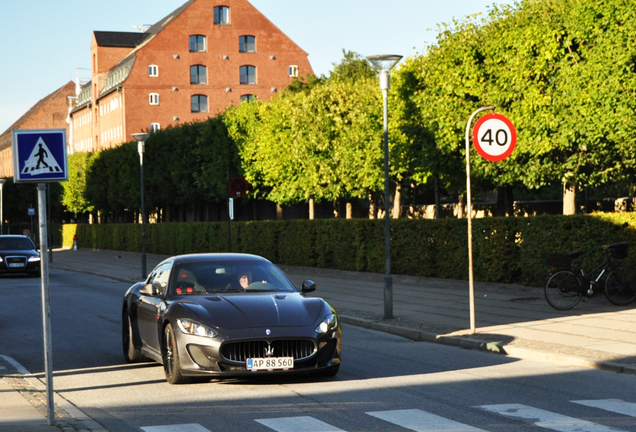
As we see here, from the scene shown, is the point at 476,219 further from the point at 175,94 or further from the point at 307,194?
the point at 175,94

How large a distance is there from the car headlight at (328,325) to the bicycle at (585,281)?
802cm

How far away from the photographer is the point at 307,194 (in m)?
44.3

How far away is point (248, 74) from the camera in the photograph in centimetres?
8950

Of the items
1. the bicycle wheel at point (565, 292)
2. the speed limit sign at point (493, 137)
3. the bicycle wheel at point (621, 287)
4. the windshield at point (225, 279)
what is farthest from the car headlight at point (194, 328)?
the bicycle wheel at point (621, 287)

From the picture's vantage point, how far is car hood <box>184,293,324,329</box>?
967cm

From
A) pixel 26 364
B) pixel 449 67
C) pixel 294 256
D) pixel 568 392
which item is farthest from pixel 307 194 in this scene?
pixel 568 392

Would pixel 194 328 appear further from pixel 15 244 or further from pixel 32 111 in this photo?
pixel 32 111

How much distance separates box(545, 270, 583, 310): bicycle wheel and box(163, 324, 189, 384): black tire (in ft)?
29.1

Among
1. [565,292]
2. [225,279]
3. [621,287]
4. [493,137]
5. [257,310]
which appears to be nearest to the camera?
[257,310]

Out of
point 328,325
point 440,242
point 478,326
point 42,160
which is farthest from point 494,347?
point 440,242

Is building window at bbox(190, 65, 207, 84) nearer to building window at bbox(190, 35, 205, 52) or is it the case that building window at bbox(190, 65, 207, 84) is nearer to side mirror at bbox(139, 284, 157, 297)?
building window at bbox(190, 35, 205, 52)

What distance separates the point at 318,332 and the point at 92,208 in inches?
2732

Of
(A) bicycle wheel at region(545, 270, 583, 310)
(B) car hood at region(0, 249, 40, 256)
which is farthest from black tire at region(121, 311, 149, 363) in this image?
(B) car hood at region(0, 249, 40, 256)

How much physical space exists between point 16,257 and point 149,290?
972 inches
